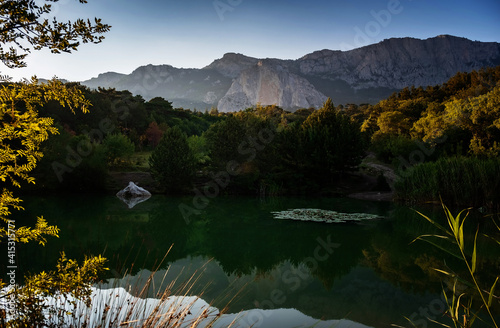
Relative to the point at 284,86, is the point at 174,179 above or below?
below

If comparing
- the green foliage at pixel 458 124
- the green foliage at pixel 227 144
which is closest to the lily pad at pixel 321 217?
the green foliage at pixel 227 144

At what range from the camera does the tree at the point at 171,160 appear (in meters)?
23.8

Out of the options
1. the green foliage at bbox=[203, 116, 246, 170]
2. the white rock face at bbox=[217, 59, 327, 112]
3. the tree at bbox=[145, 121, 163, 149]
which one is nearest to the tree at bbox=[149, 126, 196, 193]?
the green foliage at bbox=[203, 116, 246, 170]

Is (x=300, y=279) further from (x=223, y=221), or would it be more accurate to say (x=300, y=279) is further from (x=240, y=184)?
(x=240, y=184)

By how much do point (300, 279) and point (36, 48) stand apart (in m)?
6.25

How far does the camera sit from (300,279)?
7141 mm

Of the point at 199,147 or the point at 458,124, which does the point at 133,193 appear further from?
the point at 458,124

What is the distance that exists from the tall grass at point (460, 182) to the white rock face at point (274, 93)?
16886cm

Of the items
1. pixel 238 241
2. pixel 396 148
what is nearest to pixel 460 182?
pixel 238 241

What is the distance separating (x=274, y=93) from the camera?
192 metres

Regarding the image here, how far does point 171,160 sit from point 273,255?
16.2m

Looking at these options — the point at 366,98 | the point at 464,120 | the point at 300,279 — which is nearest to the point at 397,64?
the point at 366,98

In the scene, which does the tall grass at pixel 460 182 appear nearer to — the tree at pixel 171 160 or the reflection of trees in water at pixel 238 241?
the reflection of trees in water at pixel 238 241

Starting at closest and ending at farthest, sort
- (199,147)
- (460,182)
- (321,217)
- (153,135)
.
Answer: (321,217) < (460,182) < (199,147) < (153,135)
